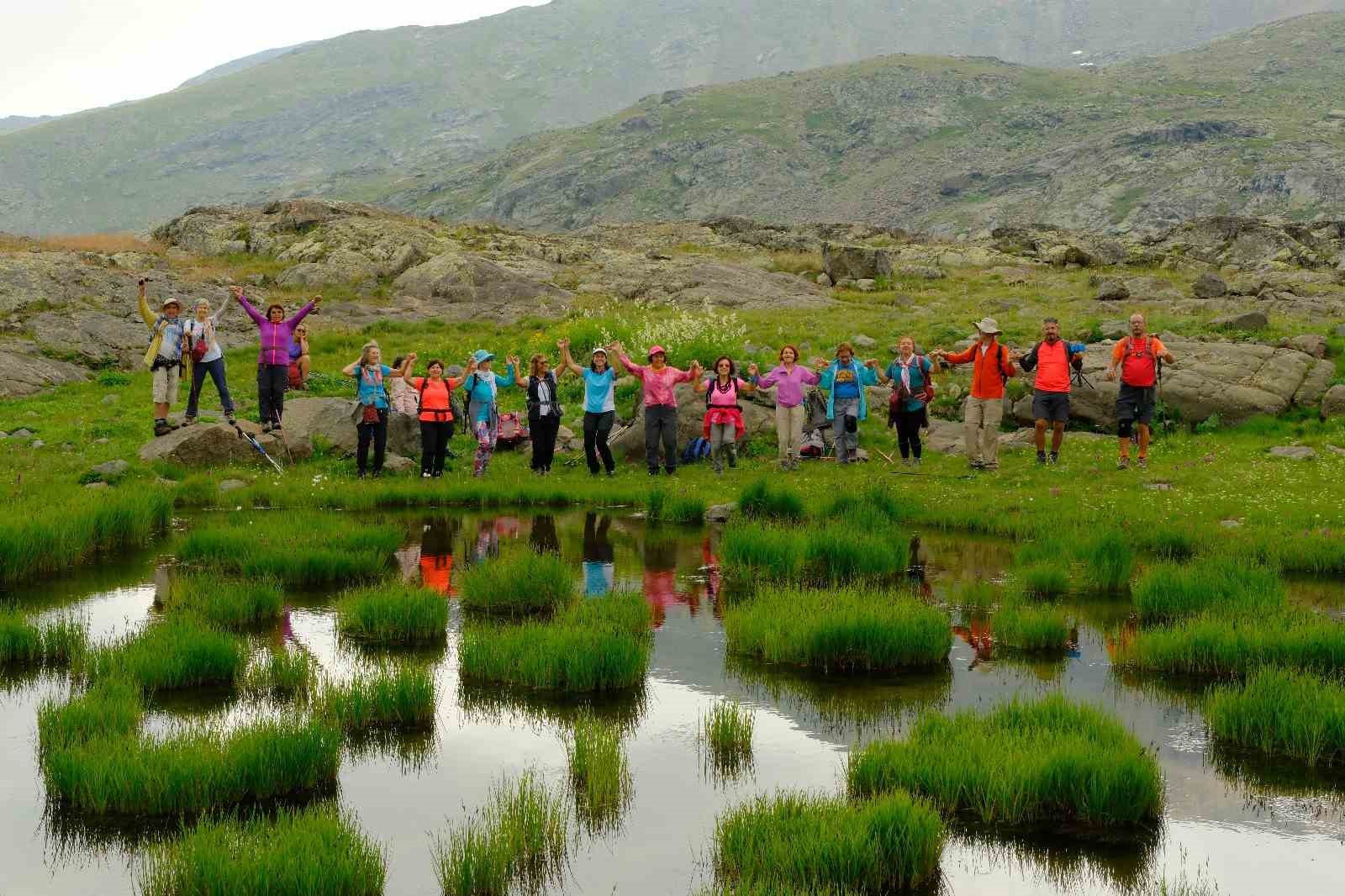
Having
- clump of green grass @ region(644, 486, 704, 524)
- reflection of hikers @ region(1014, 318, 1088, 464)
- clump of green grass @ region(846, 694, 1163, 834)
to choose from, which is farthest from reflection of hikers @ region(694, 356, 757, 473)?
clump of green grass @ region(846, 694, 1163, 834)

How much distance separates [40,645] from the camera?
11289 millimetres

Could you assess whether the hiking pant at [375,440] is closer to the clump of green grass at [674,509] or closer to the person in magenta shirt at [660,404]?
the person in magenta shirt at [660,404]

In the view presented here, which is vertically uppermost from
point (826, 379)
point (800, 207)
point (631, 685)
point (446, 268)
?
point (800, 207)

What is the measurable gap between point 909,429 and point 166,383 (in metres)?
14.6

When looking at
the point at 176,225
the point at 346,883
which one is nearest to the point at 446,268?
the point at 176,225

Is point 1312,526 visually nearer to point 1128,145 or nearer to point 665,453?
point 665,453

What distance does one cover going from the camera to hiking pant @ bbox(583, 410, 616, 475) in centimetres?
2320

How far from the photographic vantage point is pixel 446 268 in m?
45.3

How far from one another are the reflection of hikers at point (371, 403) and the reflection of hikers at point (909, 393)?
9.14 m

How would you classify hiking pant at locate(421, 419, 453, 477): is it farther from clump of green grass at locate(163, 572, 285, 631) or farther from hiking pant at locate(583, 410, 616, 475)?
clump of green grass at locate(163, 572, 285, 631)

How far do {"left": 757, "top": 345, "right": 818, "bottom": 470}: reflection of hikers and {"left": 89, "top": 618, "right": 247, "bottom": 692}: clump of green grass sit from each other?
1429 cm

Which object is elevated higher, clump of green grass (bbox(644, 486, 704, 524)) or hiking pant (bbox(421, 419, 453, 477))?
hiking pant (bbox(421, 419, 453, 477))

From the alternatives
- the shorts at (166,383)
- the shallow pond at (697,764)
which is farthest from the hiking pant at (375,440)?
the shallow pond at (697,764)

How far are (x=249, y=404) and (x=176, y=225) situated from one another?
3123 cm
